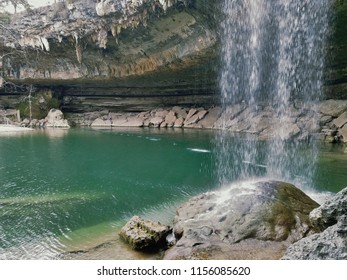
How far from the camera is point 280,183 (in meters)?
8.66

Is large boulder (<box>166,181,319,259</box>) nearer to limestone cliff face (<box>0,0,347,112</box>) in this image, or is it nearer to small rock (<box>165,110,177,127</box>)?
limestone cliff face (<box>0,0,347,112</box>)

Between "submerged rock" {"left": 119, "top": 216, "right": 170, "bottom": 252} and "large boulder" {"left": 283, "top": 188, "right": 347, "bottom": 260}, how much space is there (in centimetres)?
353

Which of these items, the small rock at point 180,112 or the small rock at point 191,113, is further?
the small rock at point 180,112

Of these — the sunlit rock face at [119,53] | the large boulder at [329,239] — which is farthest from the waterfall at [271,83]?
the large boulder at [329,239]

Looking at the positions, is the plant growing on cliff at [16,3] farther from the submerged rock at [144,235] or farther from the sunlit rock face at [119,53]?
the submerged rock at [144,235]

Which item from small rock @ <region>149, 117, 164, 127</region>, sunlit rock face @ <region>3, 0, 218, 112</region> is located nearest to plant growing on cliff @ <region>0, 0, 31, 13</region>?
sunlit rock face @ <region>3, 0, 218, 112</region>

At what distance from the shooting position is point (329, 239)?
4.37 m

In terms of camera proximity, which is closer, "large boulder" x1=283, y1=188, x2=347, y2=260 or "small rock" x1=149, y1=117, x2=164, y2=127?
"large boulder" x1=283, y1=188, x2=347, y2=260

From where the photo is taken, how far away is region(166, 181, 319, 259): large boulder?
6.62 meters

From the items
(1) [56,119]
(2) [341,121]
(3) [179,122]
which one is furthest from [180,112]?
(2) [341,121]

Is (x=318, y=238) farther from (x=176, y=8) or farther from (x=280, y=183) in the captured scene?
(x=176, y=8)

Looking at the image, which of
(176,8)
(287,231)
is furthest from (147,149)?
(287,231)

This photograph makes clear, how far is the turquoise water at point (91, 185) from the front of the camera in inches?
343

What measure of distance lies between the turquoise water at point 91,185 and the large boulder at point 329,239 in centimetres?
511
